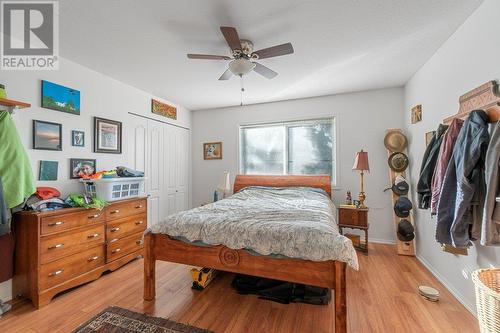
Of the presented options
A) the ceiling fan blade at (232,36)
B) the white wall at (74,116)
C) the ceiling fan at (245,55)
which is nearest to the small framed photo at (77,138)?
the white wall at (74,116)

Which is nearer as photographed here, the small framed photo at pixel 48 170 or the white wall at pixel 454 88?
the white wall at pixel 454 88

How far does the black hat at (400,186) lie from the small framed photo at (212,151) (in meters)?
3.19

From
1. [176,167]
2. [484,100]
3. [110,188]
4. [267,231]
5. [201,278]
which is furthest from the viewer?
[176,167]

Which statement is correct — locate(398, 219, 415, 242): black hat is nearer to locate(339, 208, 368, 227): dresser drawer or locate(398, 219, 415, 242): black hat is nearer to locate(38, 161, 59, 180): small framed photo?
locate(339, 208, 368, 227): dresser drawer

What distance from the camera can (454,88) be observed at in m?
2.16

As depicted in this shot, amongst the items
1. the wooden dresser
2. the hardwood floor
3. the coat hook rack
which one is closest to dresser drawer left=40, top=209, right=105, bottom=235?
the wooden dresser

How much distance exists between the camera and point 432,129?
260 cm

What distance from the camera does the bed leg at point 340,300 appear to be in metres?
1.49

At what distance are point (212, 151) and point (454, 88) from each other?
388 cm

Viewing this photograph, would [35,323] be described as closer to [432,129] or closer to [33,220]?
[33,220]

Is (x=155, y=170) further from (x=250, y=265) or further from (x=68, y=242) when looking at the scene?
(x=250, y=265)

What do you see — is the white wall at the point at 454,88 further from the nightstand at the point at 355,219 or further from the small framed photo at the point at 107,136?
the small framed photo at the point at 107,136

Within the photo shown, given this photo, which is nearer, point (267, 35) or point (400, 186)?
point (267, 35)

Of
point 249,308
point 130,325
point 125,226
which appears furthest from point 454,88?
point 125,226
